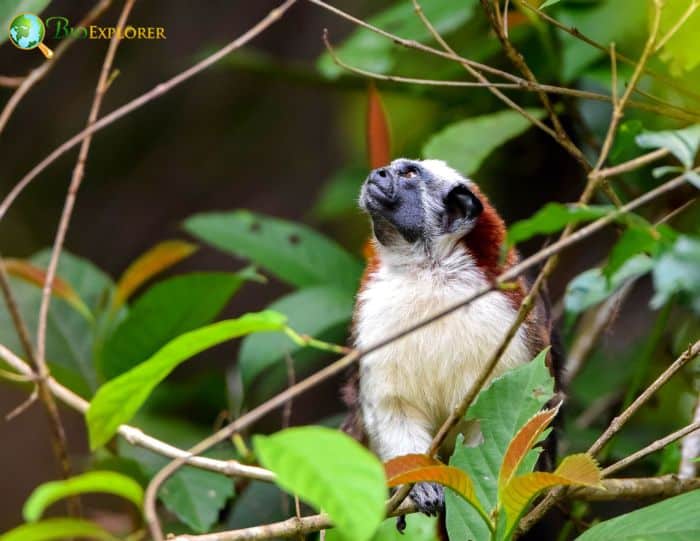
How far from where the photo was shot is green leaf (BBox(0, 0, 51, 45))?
8.76ft

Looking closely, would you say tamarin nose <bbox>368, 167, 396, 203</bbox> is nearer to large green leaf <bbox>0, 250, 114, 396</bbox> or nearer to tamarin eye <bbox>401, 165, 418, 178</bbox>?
tamarin eye <bbox>401, 165, 418, 178</bbox>

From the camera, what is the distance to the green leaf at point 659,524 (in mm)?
2096

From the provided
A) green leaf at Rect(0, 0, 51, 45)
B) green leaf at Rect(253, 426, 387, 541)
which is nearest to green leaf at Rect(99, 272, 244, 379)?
green leaf at Rect(0, 0, 51, 45)

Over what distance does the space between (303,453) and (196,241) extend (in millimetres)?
5911

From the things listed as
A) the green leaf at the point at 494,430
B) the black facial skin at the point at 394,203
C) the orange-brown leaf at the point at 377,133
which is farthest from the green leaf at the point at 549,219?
the orange-brown leaf at the point at 377,133

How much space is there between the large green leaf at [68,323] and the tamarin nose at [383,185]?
116cm

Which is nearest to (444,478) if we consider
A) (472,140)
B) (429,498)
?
(429,498)

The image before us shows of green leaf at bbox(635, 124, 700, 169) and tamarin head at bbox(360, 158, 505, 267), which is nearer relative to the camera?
green leaf at bbox(635, 124, 700, 169)

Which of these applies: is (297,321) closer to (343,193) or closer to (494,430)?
(343,193)

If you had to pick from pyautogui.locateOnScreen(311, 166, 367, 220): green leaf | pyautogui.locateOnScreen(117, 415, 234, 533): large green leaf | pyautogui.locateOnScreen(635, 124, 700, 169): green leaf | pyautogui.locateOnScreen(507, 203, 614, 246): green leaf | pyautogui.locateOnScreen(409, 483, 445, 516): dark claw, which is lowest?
pyautogui.locateOnScreen(117, 415, 234, 533): large green leaf

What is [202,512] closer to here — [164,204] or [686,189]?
[686,189]

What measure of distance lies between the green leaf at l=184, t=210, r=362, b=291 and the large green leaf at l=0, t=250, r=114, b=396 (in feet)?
1.43

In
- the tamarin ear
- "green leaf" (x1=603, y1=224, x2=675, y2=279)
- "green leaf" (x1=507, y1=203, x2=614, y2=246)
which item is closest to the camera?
"green leaf" (x1=507, y1=203, x2=614, y2=246)

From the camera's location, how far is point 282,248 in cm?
419
